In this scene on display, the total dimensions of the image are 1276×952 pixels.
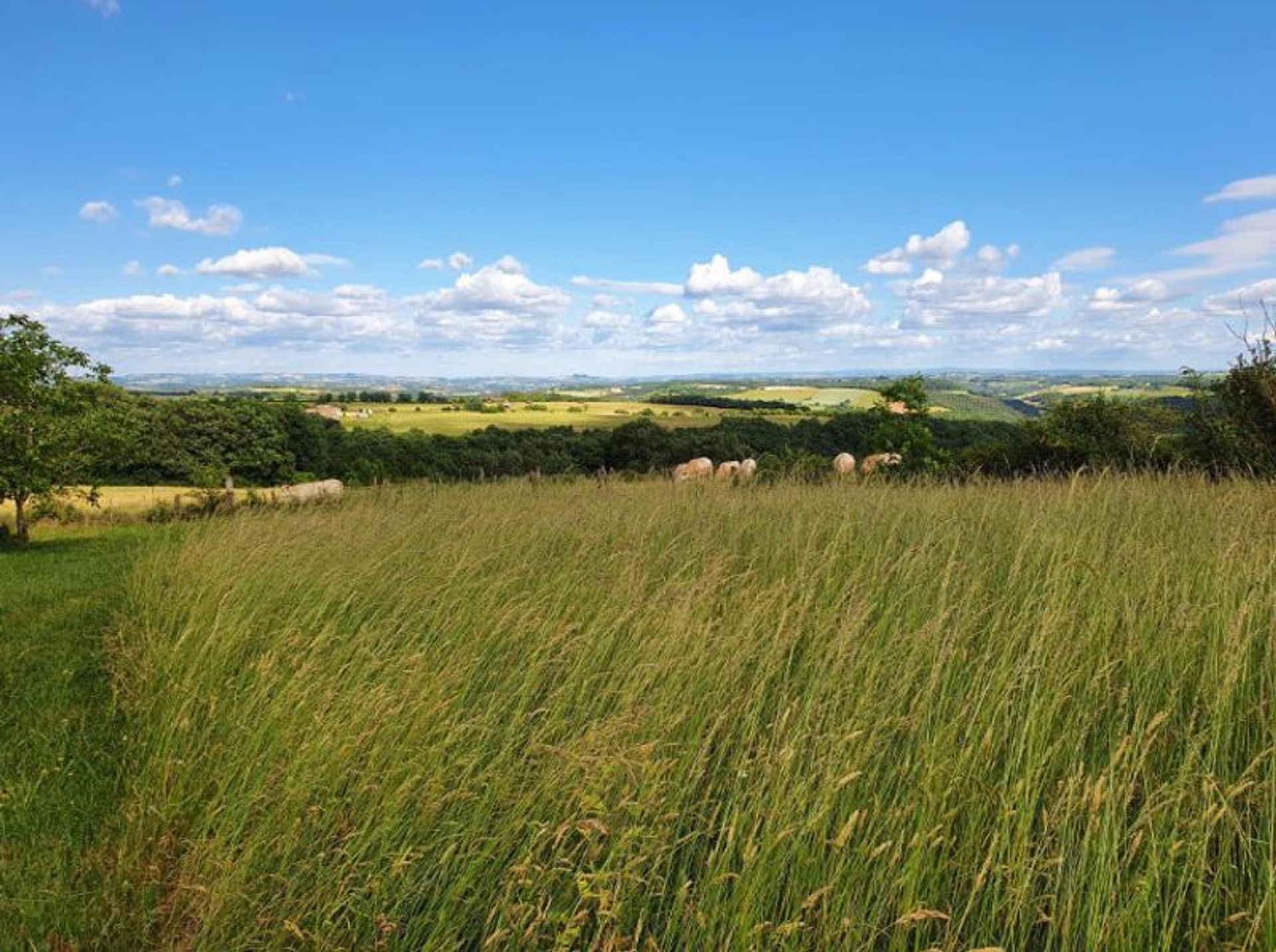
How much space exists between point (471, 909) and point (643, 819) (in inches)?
28.0

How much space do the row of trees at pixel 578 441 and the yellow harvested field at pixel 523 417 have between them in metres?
5.24

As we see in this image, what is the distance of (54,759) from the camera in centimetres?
485

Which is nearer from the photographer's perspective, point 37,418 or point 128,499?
point 37,418

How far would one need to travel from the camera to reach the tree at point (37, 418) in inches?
633

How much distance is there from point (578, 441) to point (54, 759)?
96.1ft

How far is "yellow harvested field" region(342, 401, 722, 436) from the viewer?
129ft

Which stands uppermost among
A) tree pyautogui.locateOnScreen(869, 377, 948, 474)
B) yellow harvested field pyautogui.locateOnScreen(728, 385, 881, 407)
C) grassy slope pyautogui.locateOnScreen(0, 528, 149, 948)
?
yellow harvested field pyautogui.locateOnScreen(728, 385, 881, 407)

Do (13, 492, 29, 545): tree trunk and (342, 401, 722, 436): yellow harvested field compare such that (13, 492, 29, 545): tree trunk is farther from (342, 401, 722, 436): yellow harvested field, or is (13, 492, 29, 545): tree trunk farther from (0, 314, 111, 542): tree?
(342, 401, 722, 436): yellow harvested field

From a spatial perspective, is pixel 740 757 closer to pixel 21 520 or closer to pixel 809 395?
pixel 21 520

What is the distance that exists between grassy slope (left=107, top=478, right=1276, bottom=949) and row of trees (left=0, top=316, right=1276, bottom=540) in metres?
7.00

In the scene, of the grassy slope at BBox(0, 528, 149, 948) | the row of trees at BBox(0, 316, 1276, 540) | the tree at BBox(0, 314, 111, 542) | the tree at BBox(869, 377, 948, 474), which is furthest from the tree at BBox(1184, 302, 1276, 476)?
the tree at BBox(0, 314, 111, 542)

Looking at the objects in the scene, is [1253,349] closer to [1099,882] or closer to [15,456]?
[1099,882]

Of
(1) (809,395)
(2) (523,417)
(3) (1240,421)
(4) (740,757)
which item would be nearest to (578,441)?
(2) (523,417)

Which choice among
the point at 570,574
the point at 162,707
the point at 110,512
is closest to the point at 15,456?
the point at 110,512
